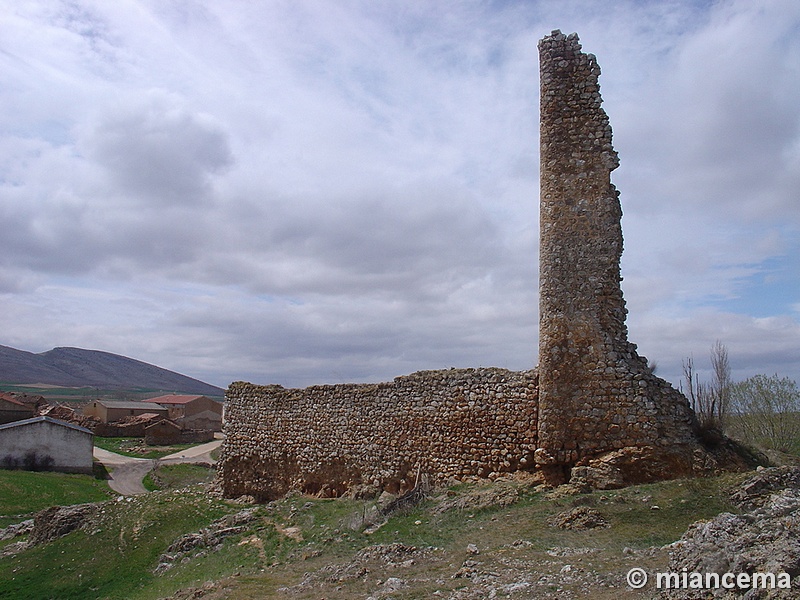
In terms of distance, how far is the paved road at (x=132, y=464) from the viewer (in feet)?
115

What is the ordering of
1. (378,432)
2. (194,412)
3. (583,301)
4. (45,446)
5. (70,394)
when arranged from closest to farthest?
(583,301)
(378,432)
(45,446)
(194,412)
(70,394)

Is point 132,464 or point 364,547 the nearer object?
point 364,547

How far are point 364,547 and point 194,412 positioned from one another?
241 feet

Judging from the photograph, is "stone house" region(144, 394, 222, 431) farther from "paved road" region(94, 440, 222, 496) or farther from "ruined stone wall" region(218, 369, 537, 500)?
"ruined stone wall" region(218, 369, 537, 500)

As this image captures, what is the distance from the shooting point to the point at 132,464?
4266 cm

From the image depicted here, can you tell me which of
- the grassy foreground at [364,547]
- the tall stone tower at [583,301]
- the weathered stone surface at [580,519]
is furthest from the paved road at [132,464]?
the weathered stone surface at [580,519]

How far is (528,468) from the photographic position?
42.6ft

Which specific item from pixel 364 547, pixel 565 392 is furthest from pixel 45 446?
pixel 565 392

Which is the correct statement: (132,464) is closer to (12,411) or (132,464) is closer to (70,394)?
(12,411)

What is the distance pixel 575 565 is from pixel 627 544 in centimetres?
132

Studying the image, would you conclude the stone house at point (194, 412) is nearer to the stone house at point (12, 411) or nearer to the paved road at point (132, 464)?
the stone house at point (12, 411)

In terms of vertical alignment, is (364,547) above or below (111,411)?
below

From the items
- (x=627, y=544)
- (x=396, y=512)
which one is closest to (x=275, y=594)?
(x=396, y=512)

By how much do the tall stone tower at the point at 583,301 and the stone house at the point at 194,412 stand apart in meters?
64.2
